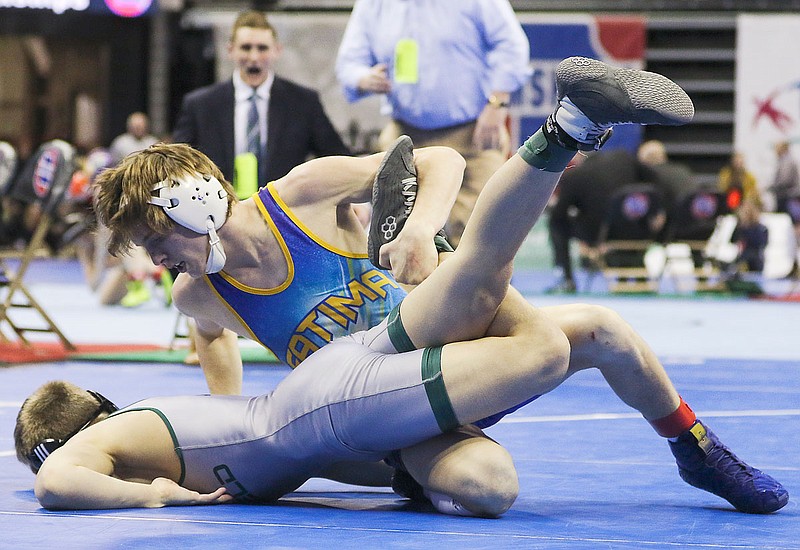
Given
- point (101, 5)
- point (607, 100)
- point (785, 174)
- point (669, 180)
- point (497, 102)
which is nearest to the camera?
point (607, 100)

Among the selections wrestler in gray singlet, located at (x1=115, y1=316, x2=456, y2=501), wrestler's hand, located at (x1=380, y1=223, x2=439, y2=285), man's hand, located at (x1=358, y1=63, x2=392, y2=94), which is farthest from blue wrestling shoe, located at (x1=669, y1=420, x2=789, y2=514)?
man's hand, located at (x1=358, y1=63, x2=392, y2=94)

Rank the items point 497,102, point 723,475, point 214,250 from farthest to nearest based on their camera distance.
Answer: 1. point 497,102
2. point 214,250
3. point 723,475

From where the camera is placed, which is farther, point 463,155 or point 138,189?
point 463,155

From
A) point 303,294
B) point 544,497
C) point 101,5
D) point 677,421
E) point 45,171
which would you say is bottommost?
point 544,497

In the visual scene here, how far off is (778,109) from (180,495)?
1292cm

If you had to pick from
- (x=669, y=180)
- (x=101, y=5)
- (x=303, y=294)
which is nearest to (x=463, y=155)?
(x=303, y=294)

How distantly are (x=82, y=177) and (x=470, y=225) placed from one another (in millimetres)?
8163

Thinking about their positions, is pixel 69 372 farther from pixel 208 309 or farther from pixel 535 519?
pixel 535 519

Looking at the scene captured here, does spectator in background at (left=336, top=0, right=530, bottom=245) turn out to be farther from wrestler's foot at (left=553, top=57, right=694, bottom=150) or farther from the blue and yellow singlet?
wrestler's foot at (left=553, top=57, right=694, bottom=150)

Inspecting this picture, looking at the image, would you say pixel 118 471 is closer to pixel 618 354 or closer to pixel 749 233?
pixel 618 354

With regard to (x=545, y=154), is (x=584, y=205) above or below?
below

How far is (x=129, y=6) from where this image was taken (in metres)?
16.6

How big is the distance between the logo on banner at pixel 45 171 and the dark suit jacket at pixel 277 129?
25.9 inches

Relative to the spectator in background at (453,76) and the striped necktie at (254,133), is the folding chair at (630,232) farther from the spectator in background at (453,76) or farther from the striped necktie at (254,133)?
the striped necktie at (254,133)
